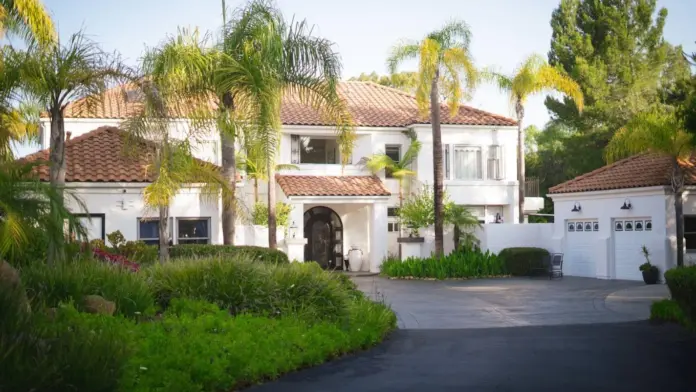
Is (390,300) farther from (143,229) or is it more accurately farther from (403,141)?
(403,141)

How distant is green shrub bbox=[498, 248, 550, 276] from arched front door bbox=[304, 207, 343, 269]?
293 inches

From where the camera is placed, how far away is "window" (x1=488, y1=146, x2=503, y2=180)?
124 ft

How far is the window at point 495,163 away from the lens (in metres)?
37.8

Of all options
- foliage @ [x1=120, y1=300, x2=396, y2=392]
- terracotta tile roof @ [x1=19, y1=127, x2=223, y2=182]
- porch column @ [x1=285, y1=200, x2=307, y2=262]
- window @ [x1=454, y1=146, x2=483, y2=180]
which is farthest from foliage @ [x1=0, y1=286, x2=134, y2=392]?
window @ [x1=454, y1=146, x2=483, y2=180]

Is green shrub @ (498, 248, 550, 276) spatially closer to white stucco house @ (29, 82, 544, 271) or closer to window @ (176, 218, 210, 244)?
white stucco house @ (29, 82, 544, 271)

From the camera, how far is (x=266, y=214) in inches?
1270

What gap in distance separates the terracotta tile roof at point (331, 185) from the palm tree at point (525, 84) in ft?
21.6

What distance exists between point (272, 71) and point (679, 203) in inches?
543

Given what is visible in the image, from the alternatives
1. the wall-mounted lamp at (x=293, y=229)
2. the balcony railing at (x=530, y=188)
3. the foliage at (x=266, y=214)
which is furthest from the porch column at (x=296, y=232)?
the balcony railing at (x=530, y=188)

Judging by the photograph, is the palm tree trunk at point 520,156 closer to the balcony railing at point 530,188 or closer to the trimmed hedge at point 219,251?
the balcony railing at point 530,188

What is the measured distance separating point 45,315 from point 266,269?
567 cm

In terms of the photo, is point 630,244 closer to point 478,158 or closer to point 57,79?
point 478,158

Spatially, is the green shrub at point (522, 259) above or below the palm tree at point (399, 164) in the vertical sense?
below

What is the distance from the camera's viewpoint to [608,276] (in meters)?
30.6
